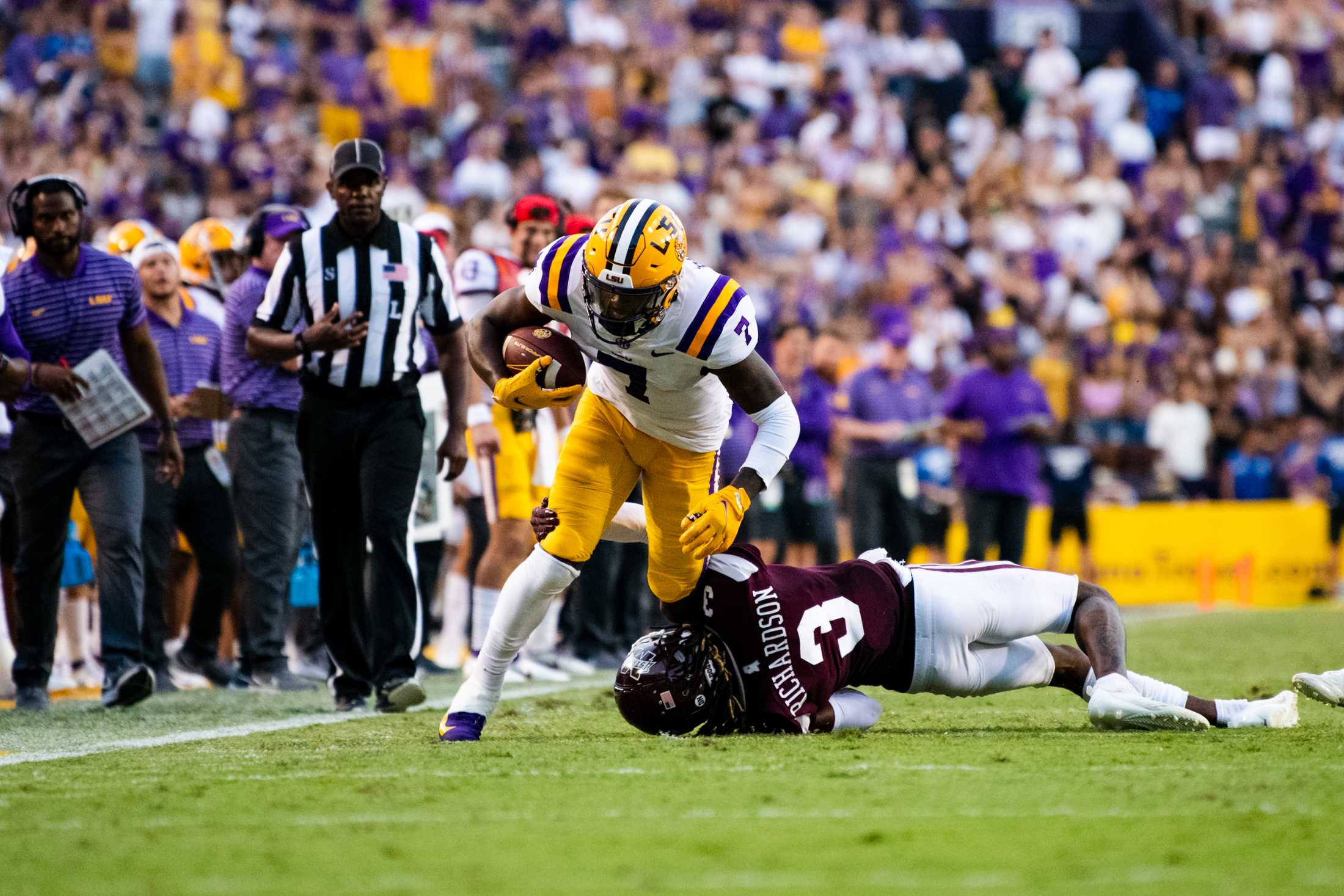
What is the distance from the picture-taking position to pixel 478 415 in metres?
7.79

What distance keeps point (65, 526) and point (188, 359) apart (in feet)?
5.51

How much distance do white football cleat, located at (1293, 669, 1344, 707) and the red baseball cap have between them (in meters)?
4.21

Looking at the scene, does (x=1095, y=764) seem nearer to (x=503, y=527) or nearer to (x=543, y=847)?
(x=543, y=847)

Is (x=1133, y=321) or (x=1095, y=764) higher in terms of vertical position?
(x=1133, y=321)

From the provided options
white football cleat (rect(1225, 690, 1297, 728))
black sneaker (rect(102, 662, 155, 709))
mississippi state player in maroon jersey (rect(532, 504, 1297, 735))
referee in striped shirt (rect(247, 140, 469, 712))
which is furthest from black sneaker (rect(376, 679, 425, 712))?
white football cleat (rect(1225, 690, 1297, 728))

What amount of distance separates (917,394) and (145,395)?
623 centimetres

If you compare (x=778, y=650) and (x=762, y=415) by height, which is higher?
(x=762, y=415)

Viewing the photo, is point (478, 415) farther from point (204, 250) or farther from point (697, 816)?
point (697, 816)

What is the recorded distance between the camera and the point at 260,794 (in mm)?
4254

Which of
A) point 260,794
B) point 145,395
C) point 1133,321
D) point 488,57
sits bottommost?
point 260,794

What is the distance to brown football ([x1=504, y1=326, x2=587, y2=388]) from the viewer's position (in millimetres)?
5363

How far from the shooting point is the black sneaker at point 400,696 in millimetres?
6383

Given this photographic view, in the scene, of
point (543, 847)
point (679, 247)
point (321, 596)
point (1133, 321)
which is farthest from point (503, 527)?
point (1133, 321)

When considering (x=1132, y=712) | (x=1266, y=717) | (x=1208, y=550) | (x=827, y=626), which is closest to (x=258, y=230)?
(x=827, y=626)
